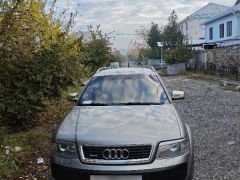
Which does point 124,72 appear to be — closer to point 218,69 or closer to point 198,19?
point 218,69

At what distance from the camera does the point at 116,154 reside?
386 centimetres

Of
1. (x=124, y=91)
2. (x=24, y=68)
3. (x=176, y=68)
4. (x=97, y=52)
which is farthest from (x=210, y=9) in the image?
(x=124, y=91)

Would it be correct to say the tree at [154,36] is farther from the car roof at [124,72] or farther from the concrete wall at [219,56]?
the car roof at [124,72]

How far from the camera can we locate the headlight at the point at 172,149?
3.88 meters

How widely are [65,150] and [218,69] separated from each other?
22639mm

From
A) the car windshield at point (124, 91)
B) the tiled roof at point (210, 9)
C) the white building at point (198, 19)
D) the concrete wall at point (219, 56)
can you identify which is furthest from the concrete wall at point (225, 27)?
the car windshield at point (124, 91)

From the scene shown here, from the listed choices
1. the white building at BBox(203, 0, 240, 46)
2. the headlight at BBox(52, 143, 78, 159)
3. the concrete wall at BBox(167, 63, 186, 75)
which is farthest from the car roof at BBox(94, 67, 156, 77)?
the concrete wall at BBox(167, 63, 186, 75)

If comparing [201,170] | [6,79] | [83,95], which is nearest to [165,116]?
[201,170]

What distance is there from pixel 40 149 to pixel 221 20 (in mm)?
31073

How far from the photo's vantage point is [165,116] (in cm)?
458

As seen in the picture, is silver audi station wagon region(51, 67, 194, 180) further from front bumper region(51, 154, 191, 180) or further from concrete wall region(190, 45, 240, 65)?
concrete wall region(190, 45, 240, 65)

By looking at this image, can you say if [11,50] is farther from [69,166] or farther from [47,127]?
[69,166]

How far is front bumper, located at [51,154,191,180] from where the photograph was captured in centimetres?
377

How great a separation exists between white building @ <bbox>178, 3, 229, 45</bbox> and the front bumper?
46535mm
